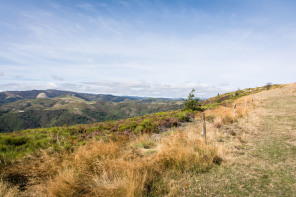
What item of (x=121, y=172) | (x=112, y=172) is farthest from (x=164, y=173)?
(x=112, y=172)

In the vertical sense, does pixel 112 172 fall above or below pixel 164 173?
above

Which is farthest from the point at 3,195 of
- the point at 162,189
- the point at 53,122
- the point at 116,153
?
the point at 53,122

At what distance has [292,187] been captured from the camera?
3.63 metres

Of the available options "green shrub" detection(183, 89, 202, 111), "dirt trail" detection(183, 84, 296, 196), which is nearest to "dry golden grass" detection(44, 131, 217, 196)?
"dirt trail" detection(183, 84, 296, 196)

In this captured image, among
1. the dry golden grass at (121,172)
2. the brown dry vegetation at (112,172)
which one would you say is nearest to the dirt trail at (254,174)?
the brown dry vegetation at (112,172)

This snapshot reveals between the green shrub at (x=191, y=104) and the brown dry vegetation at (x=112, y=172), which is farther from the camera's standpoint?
the green shrub at (x=191, y=104)

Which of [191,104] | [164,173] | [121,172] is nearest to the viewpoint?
[121,172]

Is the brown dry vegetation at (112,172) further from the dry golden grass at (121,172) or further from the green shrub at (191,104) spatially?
the green shrub at (191,104)

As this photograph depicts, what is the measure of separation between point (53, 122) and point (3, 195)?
223130 mm

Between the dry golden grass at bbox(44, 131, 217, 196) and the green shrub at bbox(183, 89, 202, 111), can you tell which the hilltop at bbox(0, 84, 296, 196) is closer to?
the dry golden grass at bbox(44, 131, 217, 196)

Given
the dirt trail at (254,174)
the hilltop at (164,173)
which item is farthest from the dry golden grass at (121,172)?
the dirt trail at (254,174)

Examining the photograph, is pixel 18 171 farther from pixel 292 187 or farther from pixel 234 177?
pixel 292 187

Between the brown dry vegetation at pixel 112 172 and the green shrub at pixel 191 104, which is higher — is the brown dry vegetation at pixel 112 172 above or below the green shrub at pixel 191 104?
below

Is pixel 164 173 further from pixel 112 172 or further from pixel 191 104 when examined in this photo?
pixel 191 104
